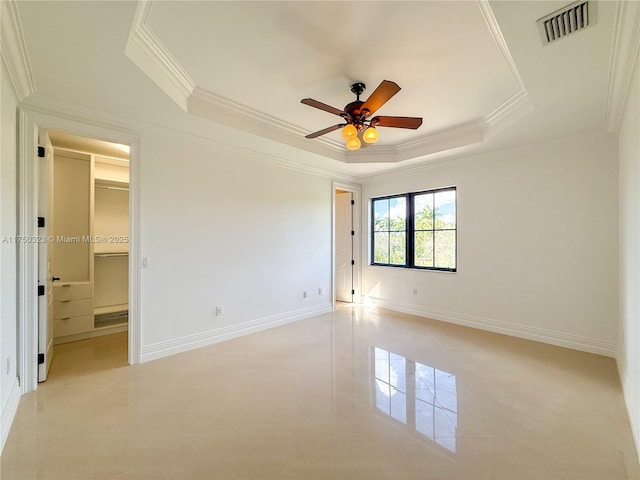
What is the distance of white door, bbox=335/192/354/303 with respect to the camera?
6023 mm

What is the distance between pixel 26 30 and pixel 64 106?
3.60ft

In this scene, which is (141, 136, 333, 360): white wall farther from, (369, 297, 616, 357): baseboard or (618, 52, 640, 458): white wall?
(618, 52, 640, 458): white wall

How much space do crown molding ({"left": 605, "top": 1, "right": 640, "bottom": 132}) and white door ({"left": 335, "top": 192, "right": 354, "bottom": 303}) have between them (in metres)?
4.03

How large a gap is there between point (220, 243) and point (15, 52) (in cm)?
242

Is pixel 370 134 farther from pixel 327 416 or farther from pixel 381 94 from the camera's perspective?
pixel 327 416

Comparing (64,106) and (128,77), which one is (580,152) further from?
(64,106)

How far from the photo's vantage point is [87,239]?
3953mm

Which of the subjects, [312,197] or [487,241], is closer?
[487,241]

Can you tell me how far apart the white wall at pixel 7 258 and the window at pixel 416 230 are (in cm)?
501

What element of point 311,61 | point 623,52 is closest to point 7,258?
point 311,61

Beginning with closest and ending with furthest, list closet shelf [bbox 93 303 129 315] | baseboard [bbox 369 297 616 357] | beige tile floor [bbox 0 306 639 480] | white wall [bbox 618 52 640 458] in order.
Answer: beige tile floor [bbox 0 306 639 480] → white wall [bbox 618 52 640 458] → baseboard [bbox 369 297 616 357] → closet shelf [bbox 93 303 129 315]

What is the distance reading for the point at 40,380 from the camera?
2652mm

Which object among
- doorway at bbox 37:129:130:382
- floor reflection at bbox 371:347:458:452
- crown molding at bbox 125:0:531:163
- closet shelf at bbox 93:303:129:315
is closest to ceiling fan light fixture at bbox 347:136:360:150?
crown molding at bbox 125:0:531:163

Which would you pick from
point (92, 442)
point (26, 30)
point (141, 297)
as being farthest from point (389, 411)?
point (26, 30)
